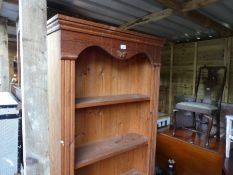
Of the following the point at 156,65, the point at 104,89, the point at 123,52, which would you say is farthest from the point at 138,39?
the point at 104,89

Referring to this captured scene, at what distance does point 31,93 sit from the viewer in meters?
0.73

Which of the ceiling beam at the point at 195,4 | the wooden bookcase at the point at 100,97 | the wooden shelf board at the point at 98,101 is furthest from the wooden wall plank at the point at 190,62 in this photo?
the wooden shelf board at the point at 98,101

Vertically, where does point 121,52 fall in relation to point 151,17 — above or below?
below

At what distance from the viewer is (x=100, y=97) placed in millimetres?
1286

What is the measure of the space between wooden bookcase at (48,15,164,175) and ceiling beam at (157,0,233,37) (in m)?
0.90

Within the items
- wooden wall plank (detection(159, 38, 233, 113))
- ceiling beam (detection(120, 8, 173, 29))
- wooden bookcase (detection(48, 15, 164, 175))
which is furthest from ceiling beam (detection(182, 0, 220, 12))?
Result: wooden wall plank (detection(159, 38, 233, 113))

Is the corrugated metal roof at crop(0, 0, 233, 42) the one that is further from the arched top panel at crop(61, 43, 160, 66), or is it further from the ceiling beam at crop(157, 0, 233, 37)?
the arched top panel at crop(61, 43, 160, 66)

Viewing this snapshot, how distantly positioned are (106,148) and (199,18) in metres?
2.07

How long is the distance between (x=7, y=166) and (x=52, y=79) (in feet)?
2.32

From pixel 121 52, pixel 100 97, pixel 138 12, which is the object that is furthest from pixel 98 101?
pixel 138 12

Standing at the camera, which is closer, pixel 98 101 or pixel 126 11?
→ pixel 98 101

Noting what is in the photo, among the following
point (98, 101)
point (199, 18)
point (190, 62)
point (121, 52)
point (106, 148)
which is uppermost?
point (199, 18)

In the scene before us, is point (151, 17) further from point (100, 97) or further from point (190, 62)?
point (190, 62)

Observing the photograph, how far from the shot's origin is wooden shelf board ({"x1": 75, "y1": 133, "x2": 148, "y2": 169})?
1.09 metres
